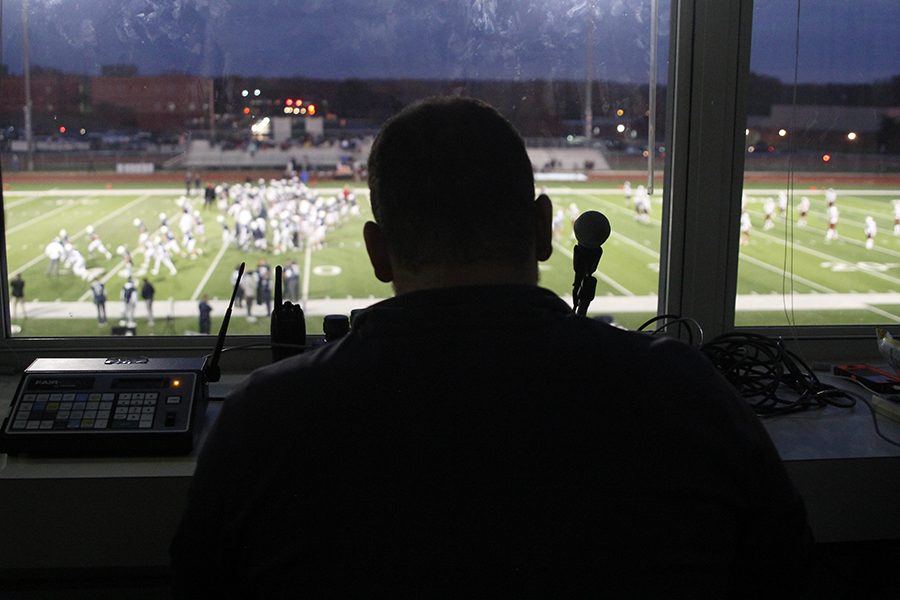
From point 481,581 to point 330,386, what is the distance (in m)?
0.21

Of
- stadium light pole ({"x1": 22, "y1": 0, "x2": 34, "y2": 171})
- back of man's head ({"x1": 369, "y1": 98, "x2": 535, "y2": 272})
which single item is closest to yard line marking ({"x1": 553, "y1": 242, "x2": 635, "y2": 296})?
back of man's head ({"x1": 369, "y1": 98, "x2": 535, "y2": 272})

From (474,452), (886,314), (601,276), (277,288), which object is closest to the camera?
(474,452)

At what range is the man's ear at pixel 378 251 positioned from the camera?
85 cm

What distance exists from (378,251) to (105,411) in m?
0.85

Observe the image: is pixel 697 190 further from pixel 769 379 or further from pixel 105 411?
pixel 105 411

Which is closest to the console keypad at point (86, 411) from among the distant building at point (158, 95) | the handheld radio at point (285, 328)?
the handheld radio at point (285, 328)

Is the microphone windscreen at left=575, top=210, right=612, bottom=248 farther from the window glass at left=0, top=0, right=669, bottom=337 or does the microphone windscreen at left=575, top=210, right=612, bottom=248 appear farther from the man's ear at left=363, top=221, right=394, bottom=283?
the man's ear at left=363, top=221, right=394, bottom=283

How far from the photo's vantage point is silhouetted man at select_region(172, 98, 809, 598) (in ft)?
2.34

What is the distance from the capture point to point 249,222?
1030cm

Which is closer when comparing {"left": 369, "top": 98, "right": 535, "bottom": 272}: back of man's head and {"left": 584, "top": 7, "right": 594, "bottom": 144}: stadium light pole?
{"left": 369, "top": 98, "right": 535, "bottom": 272}: back of man's head

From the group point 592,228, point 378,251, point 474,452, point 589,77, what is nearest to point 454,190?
point 378,251

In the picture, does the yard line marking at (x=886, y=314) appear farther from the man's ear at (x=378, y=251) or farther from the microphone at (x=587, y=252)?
the man's ear at (x=378, y=251)

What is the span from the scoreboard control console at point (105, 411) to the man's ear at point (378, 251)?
741 mm

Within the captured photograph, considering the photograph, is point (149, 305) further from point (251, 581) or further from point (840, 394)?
point (251, 581)
